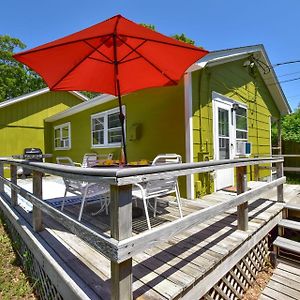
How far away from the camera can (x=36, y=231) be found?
115 inches

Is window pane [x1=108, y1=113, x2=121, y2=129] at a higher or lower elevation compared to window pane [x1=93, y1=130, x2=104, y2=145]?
higher

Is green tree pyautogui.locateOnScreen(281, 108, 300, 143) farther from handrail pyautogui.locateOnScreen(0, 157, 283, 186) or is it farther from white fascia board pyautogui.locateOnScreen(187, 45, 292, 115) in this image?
handrail pyautogui.locateOnScreen(0, 157, 283, 186)

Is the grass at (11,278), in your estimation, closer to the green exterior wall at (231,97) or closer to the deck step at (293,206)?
the green exterior wall at (231,97)

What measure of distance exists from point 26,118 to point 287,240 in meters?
11.5

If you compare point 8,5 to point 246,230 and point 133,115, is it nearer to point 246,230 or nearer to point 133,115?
point 133,115

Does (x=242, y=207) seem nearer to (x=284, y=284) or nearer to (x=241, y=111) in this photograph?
(x=284, y=284)

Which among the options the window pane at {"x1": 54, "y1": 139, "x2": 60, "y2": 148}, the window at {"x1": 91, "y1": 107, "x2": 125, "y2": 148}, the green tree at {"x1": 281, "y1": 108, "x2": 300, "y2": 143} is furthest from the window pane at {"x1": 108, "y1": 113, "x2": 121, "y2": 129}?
the green tree at {"x1": 281, "y1": 108, "x2": 300, "y2": 143}

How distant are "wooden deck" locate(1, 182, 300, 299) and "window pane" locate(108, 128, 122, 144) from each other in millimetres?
3446

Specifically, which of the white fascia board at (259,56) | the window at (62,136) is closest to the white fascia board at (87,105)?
the window at (62,136)

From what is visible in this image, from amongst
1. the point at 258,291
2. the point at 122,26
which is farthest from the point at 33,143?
the point at 258,291

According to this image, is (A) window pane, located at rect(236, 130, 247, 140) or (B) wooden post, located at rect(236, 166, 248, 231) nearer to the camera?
(B) wooden post, located at rect(236, 166, 248, 231)

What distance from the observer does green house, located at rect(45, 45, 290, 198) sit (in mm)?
4641

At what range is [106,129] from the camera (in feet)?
23.8

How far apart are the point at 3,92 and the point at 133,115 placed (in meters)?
19.3
